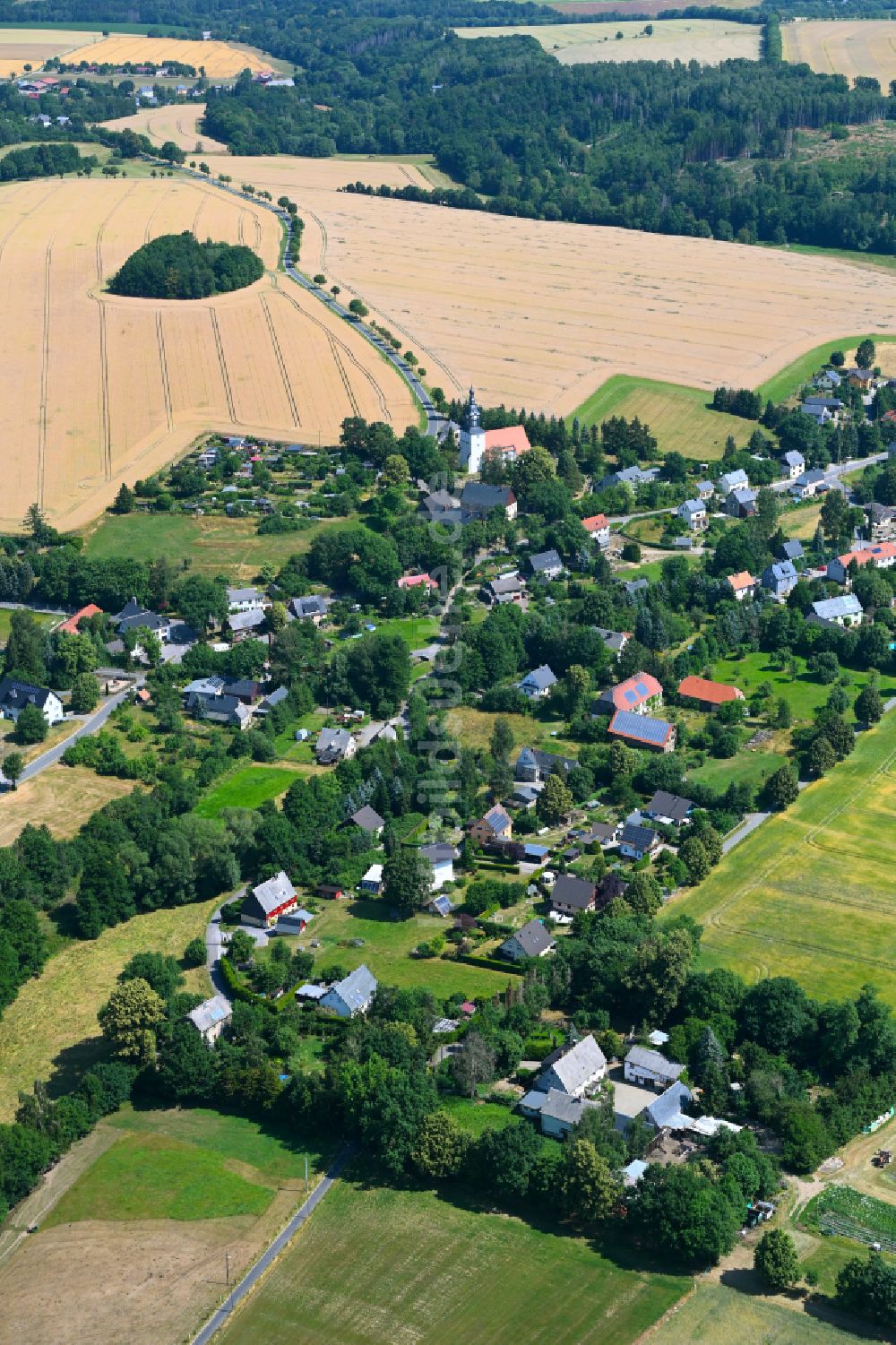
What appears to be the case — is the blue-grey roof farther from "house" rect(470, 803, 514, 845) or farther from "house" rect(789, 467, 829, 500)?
"house" rect(789, 467, 829, 500)

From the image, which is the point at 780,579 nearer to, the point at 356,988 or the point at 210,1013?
the point at 356,988

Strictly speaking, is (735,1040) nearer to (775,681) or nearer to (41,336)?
(775,681)

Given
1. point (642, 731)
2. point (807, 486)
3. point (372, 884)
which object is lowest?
point (372, 884)

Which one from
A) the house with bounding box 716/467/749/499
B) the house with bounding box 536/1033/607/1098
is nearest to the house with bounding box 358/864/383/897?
the house with bounding box 536/1033/607/1098

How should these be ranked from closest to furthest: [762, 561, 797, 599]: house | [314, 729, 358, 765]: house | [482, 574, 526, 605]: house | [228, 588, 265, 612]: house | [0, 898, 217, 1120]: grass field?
[0, 898, 217, 1120]: grass field → [314, 729, 358, 765]: house → [228, 588, 265, 612]: house → [482, 574, 526, 605]: house → [762, 561, 797, 599]: house

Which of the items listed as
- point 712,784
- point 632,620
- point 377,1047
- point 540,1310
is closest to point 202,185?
point 632,620

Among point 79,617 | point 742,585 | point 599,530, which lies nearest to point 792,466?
point 599,530
